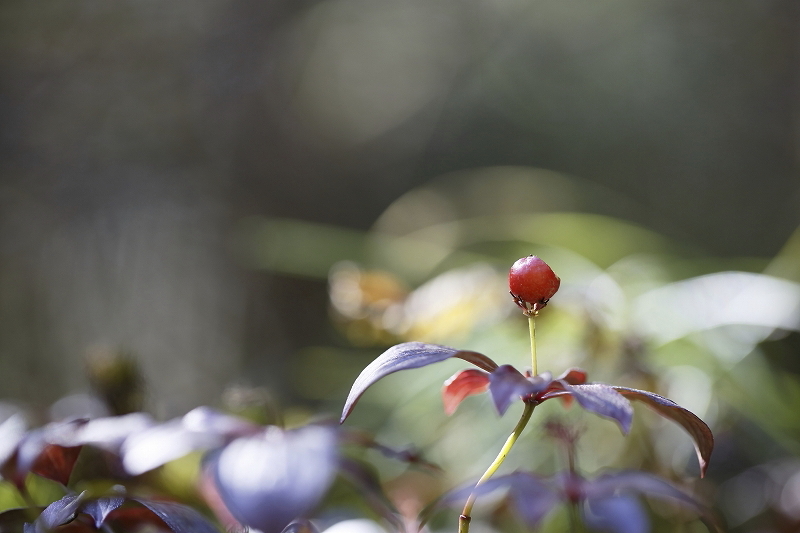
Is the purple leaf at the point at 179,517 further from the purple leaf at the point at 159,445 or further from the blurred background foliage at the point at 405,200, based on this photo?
the blurred background foliage at the point at 405,200

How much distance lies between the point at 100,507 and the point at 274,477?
7 centimetres

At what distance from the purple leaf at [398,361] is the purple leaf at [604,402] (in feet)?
0.13

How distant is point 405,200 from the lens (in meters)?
1.49

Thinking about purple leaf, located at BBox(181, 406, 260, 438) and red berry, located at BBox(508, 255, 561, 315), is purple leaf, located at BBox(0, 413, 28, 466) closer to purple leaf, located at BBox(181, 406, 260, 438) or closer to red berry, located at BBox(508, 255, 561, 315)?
purple leaf, located at BBox(181, 406, 260, 438)

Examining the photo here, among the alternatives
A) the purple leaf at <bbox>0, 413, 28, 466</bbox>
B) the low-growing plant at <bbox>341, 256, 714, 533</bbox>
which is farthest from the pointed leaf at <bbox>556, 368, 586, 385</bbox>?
the purple leaf at <bbox>0, 413, 28, 466</bbox>

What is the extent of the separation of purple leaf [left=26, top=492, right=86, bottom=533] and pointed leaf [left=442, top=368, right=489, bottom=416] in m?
0.14

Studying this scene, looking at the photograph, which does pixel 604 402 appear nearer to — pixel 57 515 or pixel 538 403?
pixel 538 403

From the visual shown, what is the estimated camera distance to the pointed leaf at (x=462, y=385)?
0.81ft

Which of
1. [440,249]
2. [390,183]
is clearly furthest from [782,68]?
[440,249]

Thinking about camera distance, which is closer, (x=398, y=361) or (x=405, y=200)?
(x=398, y=361)

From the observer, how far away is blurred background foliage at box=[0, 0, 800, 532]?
0.60 metres

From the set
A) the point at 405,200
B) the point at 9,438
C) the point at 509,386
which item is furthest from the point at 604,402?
the point at 405,200

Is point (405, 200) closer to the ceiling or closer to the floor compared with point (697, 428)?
closer to the floor

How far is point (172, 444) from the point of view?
0.27 m
